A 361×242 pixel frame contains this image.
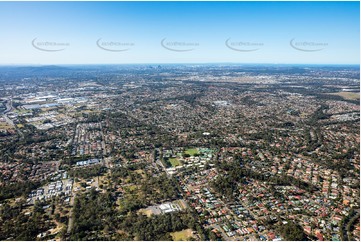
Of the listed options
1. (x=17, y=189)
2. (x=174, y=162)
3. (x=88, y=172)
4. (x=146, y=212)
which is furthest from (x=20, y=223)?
(x=174, y=162)

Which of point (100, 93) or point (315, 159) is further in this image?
point (100, 93)

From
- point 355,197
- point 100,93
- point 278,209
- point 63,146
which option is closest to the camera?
point 278,209

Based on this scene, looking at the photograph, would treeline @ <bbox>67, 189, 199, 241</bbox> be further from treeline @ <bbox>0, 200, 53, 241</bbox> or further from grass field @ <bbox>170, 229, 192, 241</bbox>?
treeline @ <bbox>0, 200, 53, 241</bbox>

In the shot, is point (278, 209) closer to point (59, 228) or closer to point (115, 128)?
point (59, 228)

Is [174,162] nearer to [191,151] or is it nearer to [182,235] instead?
[191,151]

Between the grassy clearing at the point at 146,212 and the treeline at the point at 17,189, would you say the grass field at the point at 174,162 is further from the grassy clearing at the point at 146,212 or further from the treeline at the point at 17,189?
the treeline at the point at 17,189

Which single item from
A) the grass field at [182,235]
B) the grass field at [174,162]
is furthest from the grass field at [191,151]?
the grass field at [182,235]

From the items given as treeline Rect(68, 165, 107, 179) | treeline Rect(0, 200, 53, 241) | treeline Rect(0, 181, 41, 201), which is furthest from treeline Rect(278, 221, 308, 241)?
treeline Rect(0, 181, 41, 201)

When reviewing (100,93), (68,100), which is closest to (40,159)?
(68,100)
